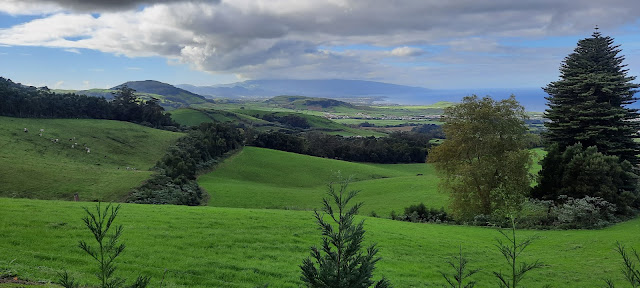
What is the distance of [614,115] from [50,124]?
9596cm

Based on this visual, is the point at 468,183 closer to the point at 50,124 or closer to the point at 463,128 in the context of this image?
the point at 463,128

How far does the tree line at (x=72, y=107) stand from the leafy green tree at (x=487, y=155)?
86.4 m

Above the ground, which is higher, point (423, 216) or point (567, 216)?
point (567, 216)

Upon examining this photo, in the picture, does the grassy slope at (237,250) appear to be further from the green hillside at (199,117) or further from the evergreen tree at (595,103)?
the green hillside at (199,117)

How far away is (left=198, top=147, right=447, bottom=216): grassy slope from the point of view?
50.8 metres

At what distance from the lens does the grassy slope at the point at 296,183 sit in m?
50.8

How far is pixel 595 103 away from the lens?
45219 mm

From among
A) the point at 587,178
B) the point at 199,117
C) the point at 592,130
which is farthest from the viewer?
the point at 199,117

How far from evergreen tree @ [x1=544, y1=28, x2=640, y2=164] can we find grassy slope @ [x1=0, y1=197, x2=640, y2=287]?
20.9 metres

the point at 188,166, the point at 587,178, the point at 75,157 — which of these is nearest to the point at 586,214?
the point at 587,178

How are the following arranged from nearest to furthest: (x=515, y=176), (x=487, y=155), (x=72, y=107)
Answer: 1. (x=515, y=176)
2. (x=487, y=155)
3. (x=72, y=107)

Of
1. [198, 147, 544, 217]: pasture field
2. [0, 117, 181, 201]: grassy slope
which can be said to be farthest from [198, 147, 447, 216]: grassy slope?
[0, 117, 181, 201]: grassy slope

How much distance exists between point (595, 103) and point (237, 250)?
48.4 m

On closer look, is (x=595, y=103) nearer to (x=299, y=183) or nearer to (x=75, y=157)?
(x=299, y=183)
